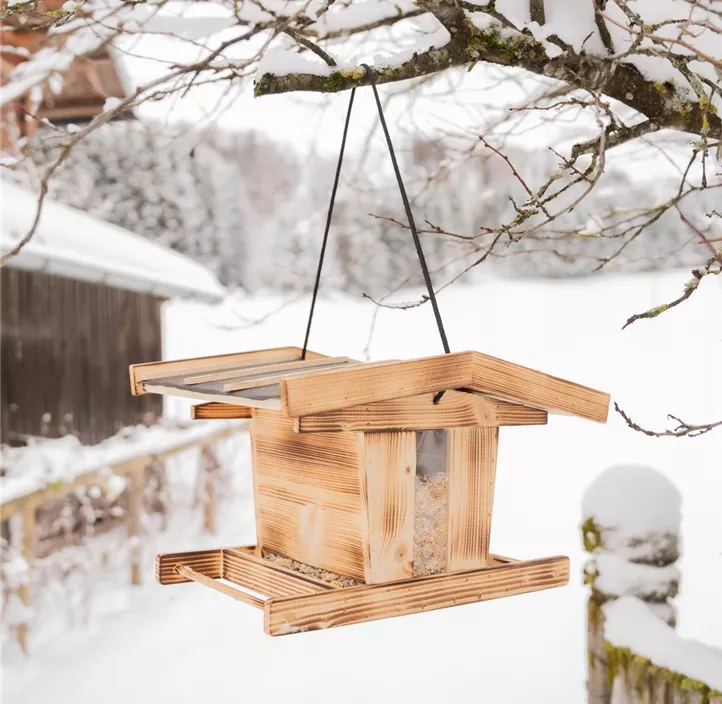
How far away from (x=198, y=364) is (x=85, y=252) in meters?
4.16

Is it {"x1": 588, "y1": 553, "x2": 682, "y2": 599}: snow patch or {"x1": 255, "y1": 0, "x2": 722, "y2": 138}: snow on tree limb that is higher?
{"x1": 255, "y1": 0, "x2": 722, "y2": 138}: snow on tree limb

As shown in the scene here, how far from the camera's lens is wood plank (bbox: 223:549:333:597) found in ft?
5.05

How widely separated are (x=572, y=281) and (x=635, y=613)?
62.9ft

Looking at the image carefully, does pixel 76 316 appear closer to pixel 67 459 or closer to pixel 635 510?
pixel 67 459

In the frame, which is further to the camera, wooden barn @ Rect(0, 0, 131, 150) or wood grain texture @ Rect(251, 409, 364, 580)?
wooden barn @ Rect(0, 0, 131, 150)

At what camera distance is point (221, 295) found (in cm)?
846

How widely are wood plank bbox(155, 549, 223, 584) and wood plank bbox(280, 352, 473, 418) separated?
659mm

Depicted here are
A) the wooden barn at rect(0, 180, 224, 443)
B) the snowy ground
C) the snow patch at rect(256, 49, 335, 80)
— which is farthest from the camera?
the wooden barn at rect(0, 180, 224, 443)

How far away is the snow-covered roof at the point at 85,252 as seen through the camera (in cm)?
498

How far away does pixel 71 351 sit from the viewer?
7.12 m

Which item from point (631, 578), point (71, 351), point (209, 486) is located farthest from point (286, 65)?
point (209, 486)

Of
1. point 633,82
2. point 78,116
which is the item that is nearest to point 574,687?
point 633,82

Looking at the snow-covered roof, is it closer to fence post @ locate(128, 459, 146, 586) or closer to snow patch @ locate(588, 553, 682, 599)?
fence post @ locate(128, 459, 146, 586)

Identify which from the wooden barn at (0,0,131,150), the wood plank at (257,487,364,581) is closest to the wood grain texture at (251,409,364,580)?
the wood plank at (257,487,364,581)
